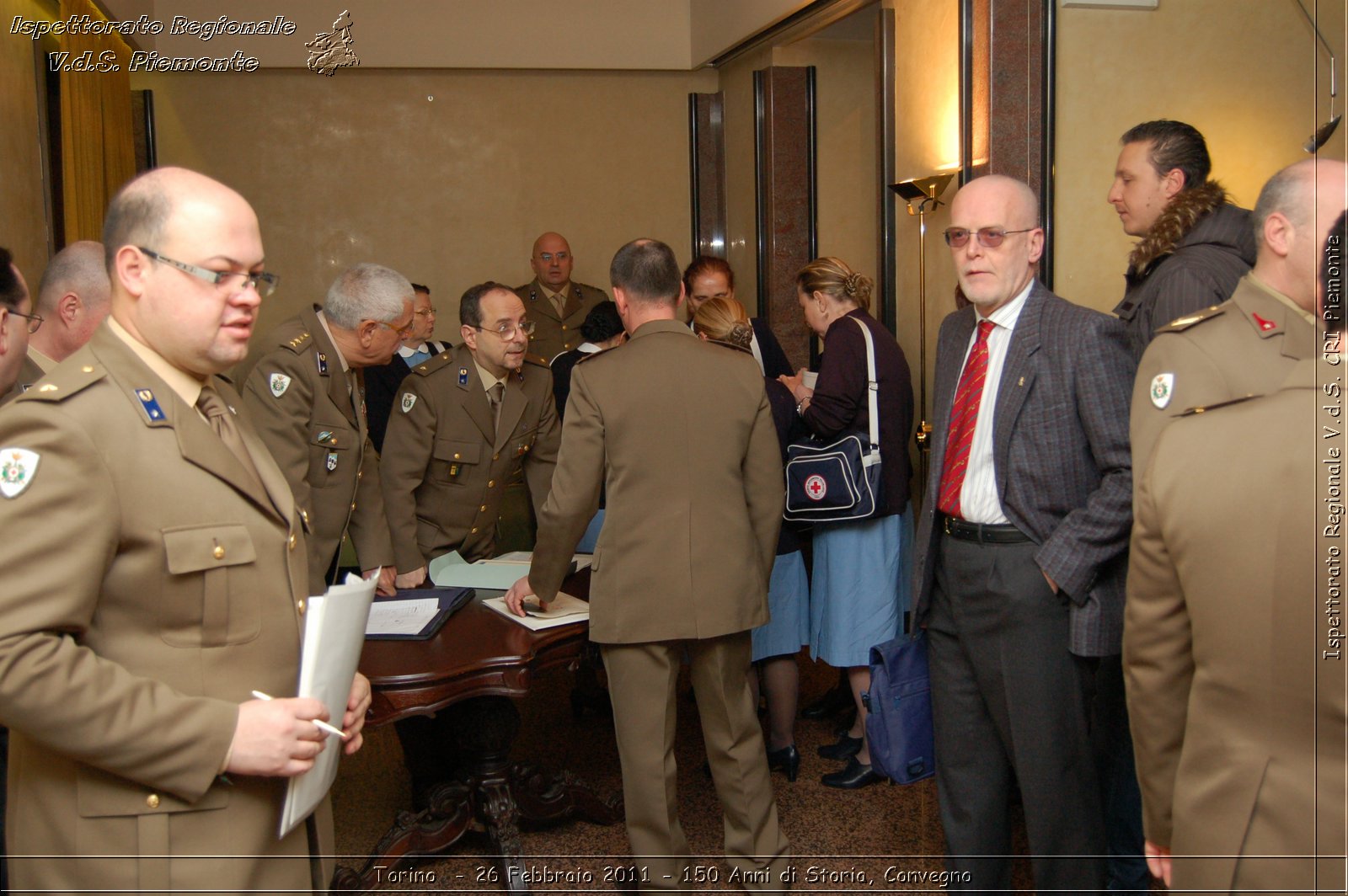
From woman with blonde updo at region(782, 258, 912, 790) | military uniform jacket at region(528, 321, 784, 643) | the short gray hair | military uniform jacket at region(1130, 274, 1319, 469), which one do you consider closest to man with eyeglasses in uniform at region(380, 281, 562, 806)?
the short gray hair

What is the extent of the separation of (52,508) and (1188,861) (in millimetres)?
1672

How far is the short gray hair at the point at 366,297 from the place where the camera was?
10.3ft

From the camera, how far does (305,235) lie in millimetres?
7648

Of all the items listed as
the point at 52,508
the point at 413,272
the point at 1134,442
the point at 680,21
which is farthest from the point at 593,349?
the point at 680,21

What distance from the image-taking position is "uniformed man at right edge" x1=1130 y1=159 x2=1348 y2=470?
5.53 feet

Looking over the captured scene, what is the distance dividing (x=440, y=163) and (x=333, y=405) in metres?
5.23

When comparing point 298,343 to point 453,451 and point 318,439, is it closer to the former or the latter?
point 318,439

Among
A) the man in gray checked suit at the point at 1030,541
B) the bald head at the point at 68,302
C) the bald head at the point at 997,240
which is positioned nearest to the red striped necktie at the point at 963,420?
the man in gray checked suit at the point at 1030,541

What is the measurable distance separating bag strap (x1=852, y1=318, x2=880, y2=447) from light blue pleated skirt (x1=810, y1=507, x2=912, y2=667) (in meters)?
0.33

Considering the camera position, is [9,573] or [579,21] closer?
[9,573]

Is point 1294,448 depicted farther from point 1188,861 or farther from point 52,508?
point 52,508

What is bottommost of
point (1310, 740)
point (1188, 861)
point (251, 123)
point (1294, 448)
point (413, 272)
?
point (1188, 861)

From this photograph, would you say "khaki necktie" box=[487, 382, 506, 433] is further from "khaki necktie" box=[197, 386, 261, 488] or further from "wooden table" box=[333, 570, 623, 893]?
"khaki necktie" box=[197, 386, 261, 488]

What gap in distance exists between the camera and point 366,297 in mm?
3143
